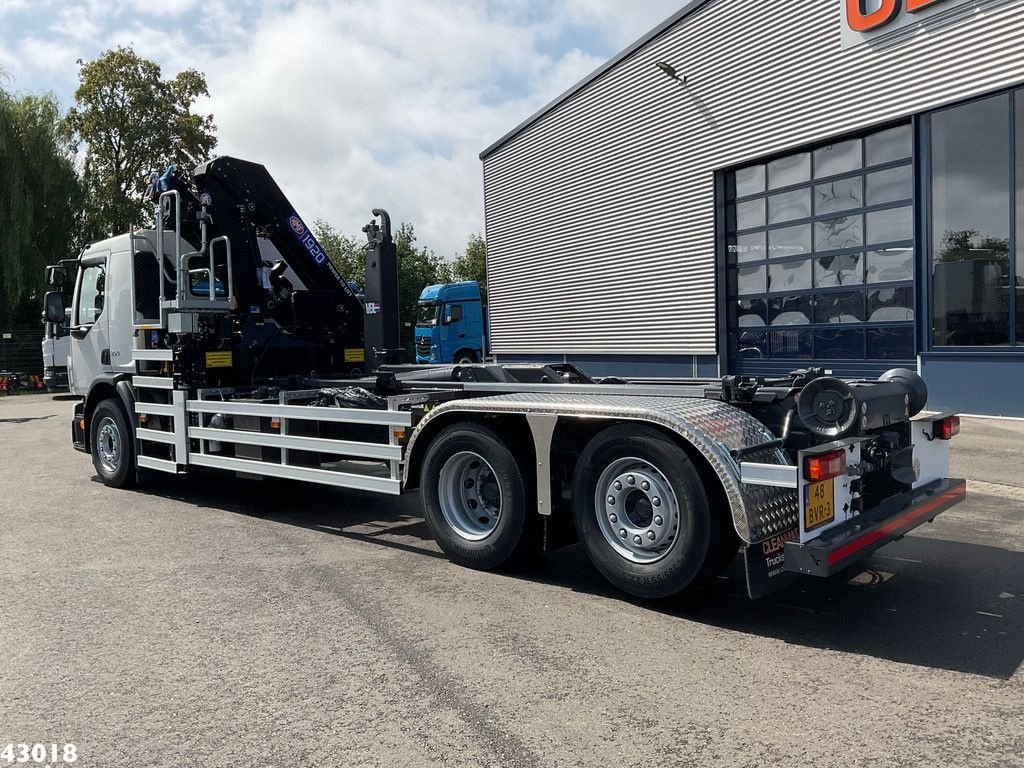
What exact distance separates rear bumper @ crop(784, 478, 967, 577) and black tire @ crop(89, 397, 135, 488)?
7.14 meters

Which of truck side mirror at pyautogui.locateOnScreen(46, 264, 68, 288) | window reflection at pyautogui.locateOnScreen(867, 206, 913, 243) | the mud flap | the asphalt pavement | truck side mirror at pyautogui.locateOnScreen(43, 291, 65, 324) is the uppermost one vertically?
window reflection at pyautogui.locateOnScreen(867, 206, 913, 243)

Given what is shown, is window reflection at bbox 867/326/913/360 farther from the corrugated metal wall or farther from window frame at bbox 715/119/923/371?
the corrugated metal wall

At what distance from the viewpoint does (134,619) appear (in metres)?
4.70

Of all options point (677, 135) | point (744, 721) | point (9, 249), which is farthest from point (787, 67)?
point (9, 249)

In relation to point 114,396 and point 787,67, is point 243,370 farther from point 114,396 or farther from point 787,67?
point 787,67

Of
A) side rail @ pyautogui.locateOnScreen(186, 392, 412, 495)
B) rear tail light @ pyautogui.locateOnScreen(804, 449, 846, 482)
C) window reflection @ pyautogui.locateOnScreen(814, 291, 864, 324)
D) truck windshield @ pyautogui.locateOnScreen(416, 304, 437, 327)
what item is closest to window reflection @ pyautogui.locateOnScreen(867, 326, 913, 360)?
window reflection @ pyautogui.locateOnScreen(814, 291, 864, 324)

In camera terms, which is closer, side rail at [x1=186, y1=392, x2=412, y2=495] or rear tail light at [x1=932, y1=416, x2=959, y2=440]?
rear tail light at [x1=932, y1=416, x2=959, y2=440]

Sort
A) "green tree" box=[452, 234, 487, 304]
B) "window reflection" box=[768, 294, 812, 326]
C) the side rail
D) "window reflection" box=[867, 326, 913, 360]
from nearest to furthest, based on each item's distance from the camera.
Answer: the side rail, "window reflection" box=[867, 326, 913, 360], "window reflection" box=[768, 294, 812, 326], "green tree" box=[452, 234, 487, 304]

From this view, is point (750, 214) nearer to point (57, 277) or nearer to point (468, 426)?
point (57, 277)

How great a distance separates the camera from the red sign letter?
1415cm

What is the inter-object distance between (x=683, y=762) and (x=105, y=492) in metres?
7.68

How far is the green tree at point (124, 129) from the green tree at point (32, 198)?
1.14 meters

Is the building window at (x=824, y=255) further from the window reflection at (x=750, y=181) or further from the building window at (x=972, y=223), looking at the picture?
the building window at (x=972, y=223)

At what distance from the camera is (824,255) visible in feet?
52.3
